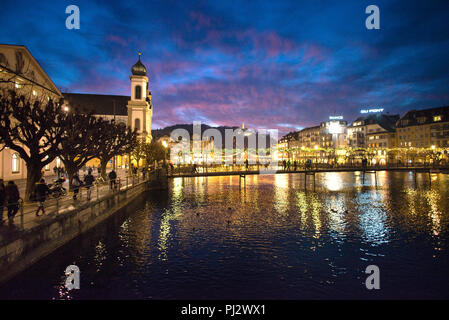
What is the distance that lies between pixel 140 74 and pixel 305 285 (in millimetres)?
82693

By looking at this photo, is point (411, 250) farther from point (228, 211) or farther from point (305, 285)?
point (228, 211)

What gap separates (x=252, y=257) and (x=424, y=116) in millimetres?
109976

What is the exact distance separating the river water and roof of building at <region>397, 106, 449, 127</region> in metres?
87.6

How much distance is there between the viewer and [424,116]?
9462 cm

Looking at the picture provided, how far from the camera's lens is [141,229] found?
17172mm

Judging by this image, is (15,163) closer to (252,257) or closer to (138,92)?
(252,257)

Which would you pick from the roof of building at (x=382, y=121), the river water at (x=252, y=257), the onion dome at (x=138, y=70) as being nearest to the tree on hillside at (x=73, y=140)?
the river water at (x=252, y=257)

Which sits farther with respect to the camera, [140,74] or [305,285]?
[140,74]

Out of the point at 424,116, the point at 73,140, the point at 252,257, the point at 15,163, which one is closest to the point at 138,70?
the point at 15,163

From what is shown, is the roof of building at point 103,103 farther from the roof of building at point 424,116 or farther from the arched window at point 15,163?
the roof of building at point 424,116

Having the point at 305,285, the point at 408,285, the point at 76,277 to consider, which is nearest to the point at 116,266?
the point at 76,277

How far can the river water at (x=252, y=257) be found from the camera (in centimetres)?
937

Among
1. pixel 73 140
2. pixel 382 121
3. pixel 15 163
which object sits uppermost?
pixel 382 121
